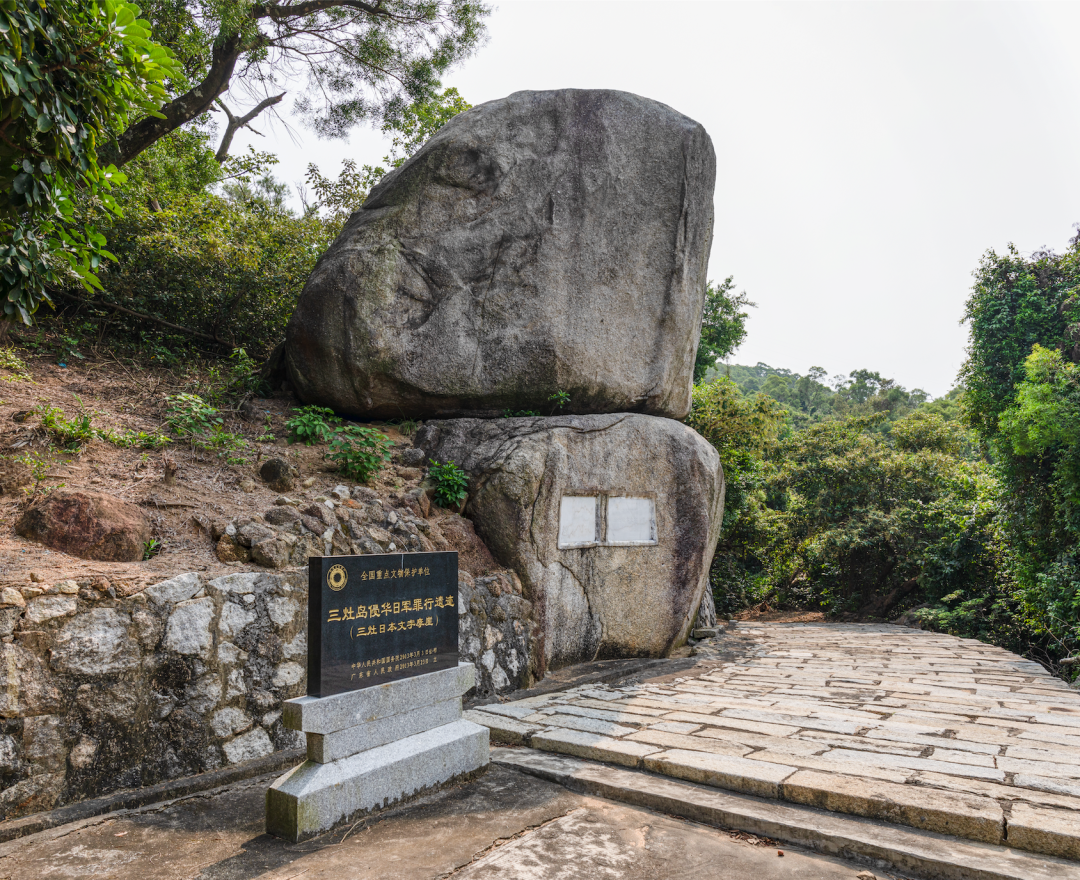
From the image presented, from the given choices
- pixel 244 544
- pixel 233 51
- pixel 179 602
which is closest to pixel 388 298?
pixel 244 544

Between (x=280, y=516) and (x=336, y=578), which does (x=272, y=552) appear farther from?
(x=336, y=578)

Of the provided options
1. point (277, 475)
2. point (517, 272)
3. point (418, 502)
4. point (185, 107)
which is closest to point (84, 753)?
point (277, 475)

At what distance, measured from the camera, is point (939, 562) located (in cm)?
1208

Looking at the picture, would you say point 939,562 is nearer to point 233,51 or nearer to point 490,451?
point 490,451

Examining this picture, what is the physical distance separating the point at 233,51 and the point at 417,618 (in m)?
8.22

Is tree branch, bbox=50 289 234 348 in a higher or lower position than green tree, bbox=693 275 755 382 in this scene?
lower

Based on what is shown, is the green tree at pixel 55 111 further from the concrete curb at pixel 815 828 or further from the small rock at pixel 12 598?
the concrete curb at pixel 815 828

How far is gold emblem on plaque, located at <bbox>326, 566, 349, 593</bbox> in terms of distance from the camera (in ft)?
11.1

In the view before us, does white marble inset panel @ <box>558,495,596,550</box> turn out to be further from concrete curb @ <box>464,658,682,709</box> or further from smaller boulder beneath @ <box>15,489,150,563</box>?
smaller boulder beneath @ <box>15,489,150,563</box>

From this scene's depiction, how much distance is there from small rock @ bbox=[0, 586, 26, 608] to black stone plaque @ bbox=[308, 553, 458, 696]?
143cm

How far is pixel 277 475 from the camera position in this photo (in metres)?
5.47

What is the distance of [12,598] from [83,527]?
0.82 meters

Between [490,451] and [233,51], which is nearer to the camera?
[490,451]

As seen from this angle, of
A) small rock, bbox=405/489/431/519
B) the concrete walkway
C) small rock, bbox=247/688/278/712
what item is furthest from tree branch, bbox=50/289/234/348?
the concrete walkway
